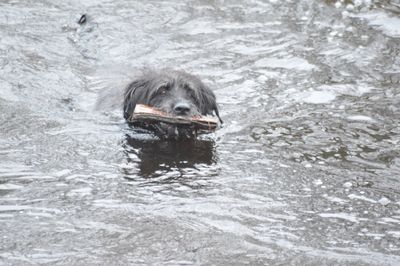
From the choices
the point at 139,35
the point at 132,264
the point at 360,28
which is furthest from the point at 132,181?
the point at 360,28

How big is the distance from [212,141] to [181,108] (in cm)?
69

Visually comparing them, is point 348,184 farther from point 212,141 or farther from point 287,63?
point 287,63

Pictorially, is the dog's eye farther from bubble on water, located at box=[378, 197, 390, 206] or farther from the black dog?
bubble on water, located at box=[378, 197, 390, 206]

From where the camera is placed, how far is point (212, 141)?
28.0ft

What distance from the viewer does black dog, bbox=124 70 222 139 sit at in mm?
8281

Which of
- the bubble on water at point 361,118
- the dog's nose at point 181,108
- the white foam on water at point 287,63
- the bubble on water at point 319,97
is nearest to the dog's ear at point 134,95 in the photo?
the dog's nose at point 181,108

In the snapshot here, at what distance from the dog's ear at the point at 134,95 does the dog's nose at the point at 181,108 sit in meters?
0.68

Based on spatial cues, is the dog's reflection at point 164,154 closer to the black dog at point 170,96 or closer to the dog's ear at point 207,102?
the black dog at point 170,96

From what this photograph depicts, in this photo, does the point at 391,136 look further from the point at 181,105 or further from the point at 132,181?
the point at 132,181

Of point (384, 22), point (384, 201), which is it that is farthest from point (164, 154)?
point (384, 22)

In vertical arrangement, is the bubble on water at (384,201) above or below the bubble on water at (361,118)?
below

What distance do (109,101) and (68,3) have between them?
5145mm

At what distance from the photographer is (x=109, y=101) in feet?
30.9

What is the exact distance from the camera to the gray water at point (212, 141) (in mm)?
5918
